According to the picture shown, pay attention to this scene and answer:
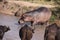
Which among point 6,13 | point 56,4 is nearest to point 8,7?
point 6,13

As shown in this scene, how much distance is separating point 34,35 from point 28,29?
12 cm

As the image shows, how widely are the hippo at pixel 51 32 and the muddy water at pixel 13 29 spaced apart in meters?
0.09

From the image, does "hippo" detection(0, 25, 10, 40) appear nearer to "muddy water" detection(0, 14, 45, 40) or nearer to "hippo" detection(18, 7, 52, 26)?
"muddy water" detection(0, 14, 45, 40)

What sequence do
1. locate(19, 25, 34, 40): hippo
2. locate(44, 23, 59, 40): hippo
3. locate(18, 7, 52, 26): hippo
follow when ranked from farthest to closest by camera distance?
1. locate(18, 7, 52, 26): hippo
2. locate(19, 25, 34, 40): hippo
3. locate(44, 23, 59, 40): hippo

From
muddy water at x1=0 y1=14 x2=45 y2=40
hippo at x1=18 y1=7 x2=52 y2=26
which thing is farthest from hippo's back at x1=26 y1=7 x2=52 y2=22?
muddy water at x1=0 y1=14 x2=45 y2=40

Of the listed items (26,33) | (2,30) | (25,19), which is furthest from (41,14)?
(2,30)

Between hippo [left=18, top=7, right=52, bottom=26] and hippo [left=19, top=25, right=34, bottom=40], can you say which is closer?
hippo [left=19, top=25, right=34, bottom=40]

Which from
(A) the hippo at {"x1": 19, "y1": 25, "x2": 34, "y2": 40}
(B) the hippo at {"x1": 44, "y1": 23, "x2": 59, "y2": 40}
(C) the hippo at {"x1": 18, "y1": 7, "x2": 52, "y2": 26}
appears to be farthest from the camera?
(C) the hippo at {"x1": 18, "y1": 7, "x2": 52, "y2": 26}

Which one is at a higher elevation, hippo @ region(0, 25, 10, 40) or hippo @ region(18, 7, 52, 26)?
hippo @ region(18, 7, 52, 26)

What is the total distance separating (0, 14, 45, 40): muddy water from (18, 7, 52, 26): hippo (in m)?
0.08

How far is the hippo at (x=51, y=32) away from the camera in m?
8.09

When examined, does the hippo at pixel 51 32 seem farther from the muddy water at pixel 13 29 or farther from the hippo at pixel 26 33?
the hippo at pixel 26 33

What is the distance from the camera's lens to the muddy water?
8.28 m

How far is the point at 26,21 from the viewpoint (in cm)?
835
